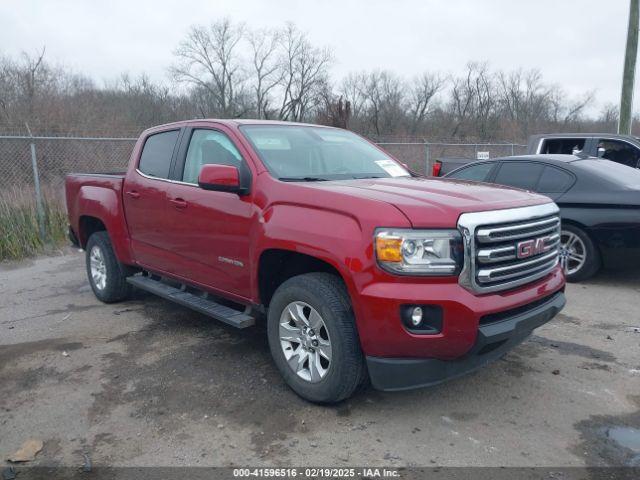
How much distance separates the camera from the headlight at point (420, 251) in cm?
300

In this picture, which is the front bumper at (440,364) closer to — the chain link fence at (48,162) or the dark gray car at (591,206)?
the dark gray car at (591,206)

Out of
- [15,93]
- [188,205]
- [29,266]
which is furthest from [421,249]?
[15,93]

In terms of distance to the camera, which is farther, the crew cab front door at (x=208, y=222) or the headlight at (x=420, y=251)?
the crew cab front door at (x=208, y=222)

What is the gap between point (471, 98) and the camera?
1937 inches

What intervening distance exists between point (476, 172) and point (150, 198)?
4.67 meters

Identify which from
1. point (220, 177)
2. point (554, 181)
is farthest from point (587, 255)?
point (220, 177)

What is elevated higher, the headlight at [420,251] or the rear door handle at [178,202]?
the rear door handle at [178,202]

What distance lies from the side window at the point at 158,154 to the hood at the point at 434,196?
6.14 ft

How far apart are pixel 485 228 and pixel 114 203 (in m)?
3.95

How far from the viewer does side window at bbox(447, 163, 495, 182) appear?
7.45 metres

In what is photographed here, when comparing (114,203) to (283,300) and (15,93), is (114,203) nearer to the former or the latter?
(283,300)

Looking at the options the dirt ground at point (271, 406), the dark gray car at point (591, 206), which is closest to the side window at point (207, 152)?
the dirt ground at point (271, 406)

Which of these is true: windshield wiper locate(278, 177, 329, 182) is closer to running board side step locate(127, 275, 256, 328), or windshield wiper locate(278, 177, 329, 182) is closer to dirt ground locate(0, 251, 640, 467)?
running board side step locate(127, 275, 256, 328)

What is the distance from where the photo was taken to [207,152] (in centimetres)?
452
